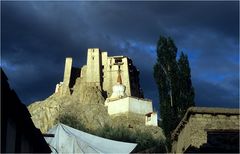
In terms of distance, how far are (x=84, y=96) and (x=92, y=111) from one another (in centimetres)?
945

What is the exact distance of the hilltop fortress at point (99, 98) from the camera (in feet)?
285

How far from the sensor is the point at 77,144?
66.4ft

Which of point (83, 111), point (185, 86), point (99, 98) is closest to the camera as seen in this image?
point (185, 86)

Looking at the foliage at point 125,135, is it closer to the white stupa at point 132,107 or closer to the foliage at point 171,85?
the white stupa at point 132,107

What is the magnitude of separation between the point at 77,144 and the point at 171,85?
16459 mm

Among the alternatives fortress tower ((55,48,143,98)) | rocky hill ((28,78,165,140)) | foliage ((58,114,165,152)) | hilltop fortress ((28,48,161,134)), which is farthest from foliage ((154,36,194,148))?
fortress tower ((55,48,143,98))

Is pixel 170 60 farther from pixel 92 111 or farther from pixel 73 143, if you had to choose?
pixel 92 111

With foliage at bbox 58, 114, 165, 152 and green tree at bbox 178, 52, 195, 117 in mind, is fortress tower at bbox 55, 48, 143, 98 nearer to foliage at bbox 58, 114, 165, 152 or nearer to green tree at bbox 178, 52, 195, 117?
foliage at bbox 58, 114, 165, 152

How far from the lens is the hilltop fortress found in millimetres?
86812

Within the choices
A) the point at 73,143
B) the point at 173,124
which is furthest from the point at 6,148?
the point at 173,124

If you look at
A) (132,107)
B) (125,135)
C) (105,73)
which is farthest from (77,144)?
(105,73)

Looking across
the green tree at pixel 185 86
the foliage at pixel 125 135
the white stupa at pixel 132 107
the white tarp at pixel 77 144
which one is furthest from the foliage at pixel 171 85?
the white stupa at pixel 132 107

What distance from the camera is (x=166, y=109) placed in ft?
112

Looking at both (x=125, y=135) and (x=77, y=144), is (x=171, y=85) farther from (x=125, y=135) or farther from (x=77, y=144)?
(x=125, y=135)
